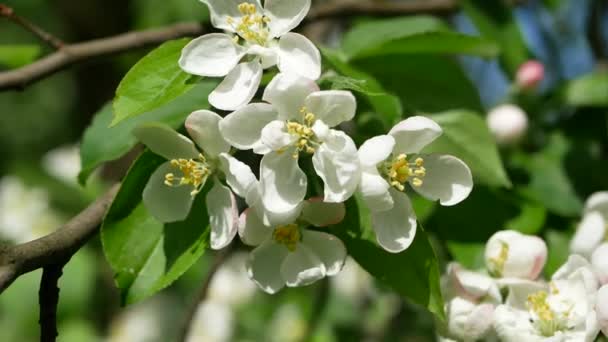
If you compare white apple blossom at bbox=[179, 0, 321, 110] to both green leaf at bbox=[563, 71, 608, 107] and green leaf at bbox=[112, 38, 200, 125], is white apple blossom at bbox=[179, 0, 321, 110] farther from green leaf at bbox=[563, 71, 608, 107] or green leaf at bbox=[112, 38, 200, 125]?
green leaf at bbox=[563, 71, 608, 107]

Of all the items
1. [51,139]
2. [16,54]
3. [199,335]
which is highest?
[16,54]

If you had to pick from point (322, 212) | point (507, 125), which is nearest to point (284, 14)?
point (322, 212)

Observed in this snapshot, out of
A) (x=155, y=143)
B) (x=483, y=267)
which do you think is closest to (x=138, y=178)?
(x=155, y=143)

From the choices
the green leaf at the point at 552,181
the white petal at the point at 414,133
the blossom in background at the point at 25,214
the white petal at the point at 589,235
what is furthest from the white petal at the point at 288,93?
the blossom in background at the point at 25,214

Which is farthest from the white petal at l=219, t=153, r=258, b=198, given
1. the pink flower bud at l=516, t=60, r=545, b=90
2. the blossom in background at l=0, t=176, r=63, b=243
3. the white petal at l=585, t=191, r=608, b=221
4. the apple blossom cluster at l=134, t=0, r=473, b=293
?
the blossom in background at l=0, t=176, r=63, b=243

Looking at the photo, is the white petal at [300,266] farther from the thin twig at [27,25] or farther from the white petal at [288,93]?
the thin twig at [27,25]

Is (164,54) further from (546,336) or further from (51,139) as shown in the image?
(51,139)

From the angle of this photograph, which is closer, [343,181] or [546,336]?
[343,181]
